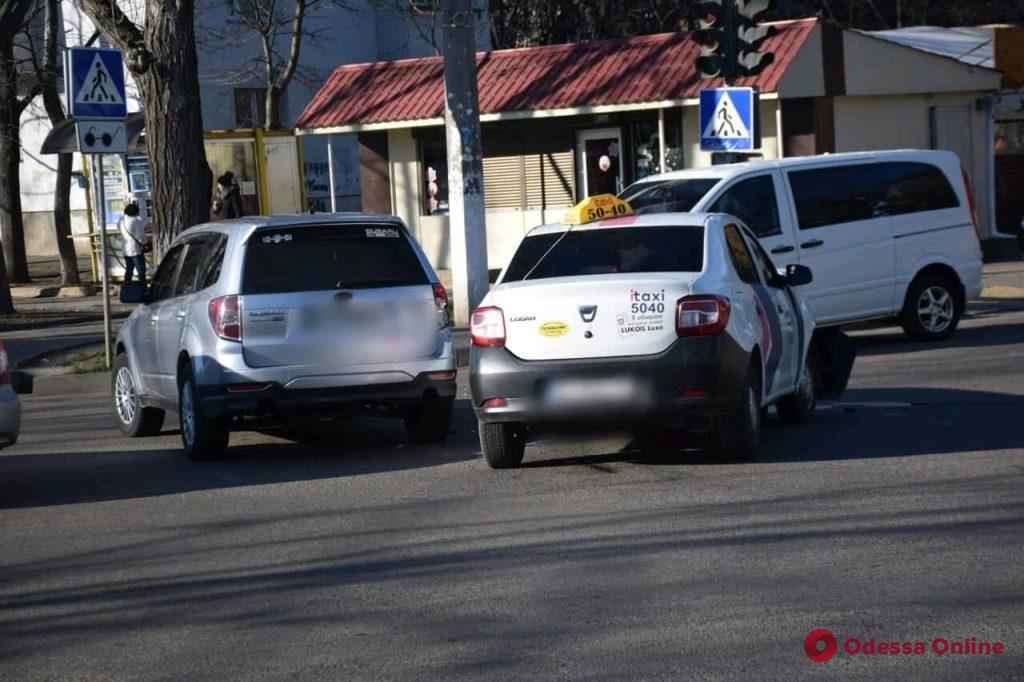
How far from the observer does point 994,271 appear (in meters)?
23.8

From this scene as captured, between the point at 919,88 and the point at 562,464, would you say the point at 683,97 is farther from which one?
the point at 562,464

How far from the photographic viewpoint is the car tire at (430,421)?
36.7 feet

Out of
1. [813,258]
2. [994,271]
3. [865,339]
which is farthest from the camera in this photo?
[994,271]

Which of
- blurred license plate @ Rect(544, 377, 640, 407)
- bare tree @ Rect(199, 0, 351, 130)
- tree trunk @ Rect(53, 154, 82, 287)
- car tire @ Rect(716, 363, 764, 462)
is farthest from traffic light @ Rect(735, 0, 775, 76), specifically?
bare tree @ Rect(199, 0, 351, 130)

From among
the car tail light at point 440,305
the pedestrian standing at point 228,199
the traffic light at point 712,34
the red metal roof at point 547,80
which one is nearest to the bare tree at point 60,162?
the pedestrian standing at point 228,199

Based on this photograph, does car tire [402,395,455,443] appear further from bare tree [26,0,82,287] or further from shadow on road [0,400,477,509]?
bare tree [26,0,82,287]

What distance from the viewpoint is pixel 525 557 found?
7285 mm

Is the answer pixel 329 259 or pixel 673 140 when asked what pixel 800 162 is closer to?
pixel 329 259

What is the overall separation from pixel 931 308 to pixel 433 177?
1301 centimetres

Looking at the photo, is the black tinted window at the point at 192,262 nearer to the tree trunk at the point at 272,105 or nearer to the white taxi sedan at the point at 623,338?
the white taxi sedan at the point at 623,338

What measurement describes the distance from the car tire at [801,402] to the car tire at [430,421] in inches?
96.0

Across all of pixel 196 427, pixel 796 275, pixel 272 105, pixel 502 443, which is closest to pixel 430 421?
pixel 502 443

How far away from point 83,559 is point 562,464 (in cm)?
337

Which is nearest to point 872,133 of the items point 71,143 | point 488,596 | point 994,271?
point 994,271
